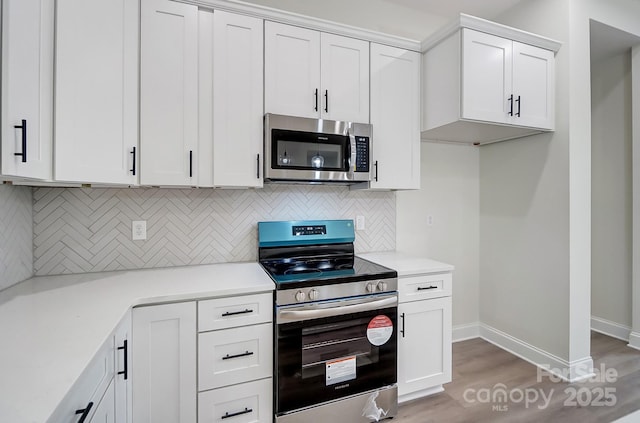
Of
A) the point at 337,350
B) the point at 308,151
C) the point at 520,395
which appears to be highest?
the point at 308,151

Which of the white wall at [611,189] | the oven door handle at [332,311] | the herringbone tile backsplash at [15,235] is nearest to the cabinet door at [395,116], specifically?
the oven door handle at [332,311]

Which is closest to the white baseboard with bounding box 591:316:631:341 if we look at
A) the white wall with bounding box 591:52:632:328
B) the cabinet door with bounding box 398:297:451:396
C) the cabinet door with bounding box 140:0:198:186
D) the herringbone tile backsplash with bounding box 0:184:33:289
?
the white wall with bounding box 591:52:632:328

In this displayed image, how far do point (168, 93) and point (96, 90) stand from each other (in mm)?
356

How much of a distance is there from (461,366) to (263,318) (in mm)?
1891

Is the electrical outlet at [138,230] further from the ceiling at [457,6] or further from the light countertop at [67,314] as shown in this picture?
the ceiling at [457,6]

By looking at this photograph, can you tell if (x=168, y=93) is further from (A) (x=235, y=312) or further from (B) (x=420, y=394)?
(B) (x=420, y=394)

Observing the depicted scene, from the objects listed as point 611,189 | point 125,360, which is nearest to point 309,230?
point 125,360

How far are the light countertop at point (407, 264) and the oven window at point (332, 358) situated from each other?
0.29 m

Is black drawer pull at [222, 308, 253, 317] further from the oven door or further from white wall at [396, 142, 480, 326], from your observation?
white wall at [396, 142, 480, 326]

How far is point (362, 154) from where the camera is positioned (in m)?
2.17

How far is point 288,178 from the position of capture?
6.50 ft

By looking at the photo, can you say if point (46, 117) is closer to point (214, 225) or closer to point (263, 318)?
point (214, 225)

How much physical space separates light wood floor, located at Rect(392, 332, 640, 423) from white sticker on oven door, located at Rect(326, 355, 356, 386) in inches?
19.4

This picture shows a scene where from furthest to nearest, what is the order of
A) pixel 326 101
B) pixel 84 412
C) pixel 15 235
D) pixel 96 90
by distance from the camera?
pixel 326 101 → pixel 15 235 → pixel 96 90 → pixel 84 412
